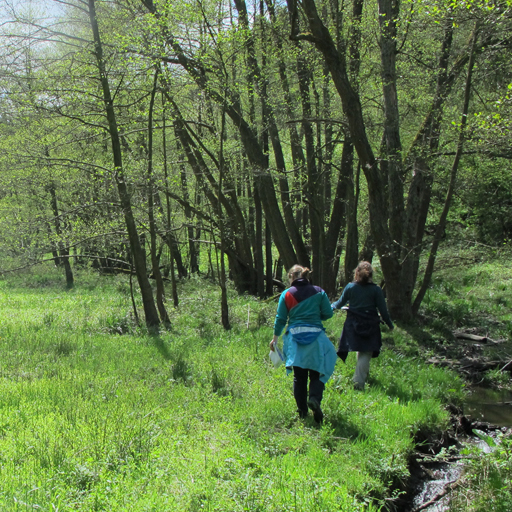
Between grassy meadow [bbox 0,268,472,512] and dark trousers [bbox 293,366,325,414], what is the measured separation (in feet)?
0.72

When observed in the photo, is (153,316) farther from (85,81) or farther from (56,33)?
(56,33)

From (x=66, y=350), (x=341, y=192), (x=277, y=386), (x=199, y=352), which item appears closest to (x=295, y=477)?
(x=277, y=386)

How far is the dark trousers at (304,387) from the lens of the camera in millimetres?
5266

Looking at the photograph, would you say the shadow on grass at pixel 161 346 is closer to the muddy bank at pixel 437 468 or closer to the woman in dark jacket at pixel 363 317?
the woman in dark jacket at pixel 363 317

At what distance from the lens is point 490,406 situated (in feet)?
23.7

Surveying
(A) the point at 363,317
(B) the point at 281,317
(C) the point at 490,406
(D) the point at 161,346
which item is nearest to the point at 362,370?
(A) the point at 363,317

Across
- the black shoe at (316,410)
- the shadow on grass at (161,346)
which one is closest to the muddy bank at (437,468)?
the black shoe at (316,410)

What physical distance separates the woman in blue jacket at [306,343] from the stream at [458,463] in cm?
127

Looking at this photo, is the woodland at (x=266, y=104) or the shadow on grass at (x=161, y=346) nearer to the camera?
the shadow on grass at (x=161, y=346)

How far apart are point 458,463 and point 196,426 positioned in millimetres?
2929

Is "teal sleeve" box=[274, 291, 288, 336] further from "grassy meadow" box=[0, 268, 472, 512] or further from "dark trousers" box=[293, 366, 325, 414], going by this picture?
"grassy meadow" box=[0, 268, 472, 512]

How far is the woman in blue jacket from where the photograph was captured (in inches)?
205

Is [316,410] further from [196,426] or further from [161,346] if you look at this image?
[161,346]

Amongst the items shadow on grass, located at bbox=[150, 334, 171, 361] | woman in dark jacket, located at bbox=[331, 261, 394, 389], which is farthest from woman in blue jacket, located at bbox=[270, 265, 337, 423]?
shadow on grass, located at bbox=[150, 334, 171, 361]
